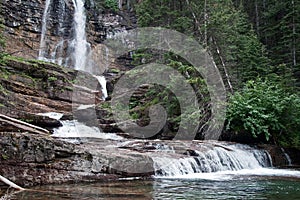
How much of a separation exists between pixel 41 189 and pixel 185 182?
323cm

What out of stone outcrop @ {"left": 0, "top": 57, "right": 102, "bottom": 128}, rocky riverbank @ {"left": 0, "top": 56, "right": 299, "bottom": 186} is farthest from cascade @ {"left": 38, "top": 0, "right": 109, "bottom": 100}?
rocky riverbank @ {"left": 0, "top": 56, "right": 299, "bottom": 186}

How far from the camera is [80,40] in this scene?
29.4 meters

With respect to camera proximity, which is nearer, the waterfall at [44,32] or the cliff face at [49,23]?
the cliff face at [49,23]

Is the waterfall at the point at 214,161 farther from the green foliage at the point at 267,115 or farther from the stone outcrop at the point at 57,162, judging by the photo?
the green foliage at the point at 267,115

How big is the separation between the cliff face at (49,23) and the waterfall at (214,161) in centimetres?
1896

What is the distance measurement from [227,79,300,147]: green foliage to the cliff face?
1742 centimetres

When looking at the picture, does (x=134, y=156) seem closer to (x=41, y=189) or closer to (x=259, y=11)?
(x=41, y=189)

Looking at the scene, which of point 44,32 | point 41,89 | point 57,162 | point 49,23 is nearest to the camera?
point 57,162

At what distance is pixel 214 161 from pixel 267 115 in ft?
17.4

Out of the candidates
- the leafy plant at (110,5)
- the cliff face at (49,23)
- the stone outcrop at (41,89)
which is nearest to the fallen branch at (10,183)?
the stone outcrop at (41,89)

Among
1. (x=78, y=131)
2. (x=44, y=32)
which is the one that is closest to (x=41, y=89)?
(x=78, y=131)

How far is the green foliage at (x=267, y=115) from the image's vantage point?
14273 millimetres

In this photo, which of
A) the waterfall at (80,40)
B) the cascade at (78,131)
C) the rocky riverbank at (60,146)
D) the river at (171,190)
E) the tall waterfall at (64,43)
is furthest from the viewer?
the waterfall at (80,40)

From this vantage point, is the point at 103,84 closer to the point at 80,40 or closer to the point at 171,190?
the point at 80,40
